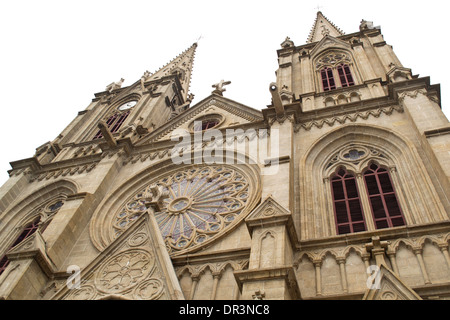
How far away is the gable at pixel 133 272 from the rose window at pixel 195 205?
144 cm

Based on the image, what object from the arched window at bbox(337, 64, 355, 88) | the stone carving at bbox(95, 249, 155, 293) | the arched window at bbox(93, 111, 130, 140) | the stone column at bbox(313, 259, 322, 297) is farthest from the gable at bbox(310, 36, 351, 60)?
the stone carving at bbox(95, 249, 155, 293)

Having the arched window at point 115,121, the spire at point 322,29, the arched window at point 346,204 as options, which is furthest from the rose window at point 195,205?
the spire at point 322,29

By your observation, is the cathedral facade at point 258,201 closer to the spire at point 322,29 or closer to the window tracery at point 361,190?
the window tracery at point 361,190

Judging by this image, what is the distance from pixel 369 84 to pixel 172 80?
15347 millimetres

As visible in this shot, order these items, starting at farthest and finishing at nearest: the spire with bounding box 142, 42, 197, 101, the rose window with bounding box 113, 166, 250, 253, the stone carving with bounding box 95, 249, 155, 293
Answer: the spire with bounding box 142, 42, 197, 101, the rose window with bounding box 113, 166, 250, 253, the stone carving with bounding box 95, 249, 155, 293

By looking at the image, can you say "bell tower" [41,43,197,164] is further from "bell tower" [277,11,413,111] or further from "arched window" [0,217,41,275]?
"bell tower" [277,11,413,111]

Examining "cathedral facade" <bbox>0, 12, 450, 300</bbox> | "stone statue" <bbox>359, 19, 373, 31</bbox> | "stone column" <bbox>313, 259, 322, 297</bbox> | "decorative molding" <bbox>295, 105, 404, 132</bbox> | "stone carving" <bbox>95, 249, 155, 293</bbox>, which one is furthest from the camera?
"stone statue" <bbox>359, 19, 373, 31</bbox>

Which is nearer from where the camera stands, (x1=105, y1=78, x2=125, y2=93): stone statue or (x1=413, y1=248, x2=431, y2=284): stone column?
(x1=413, y1=248, x2=431, y2=284): stone column

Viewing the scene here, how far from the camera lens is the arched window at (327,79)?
2082 centimetres

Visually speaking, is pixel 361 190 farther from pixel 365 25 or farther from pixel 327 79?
pixel 365 25

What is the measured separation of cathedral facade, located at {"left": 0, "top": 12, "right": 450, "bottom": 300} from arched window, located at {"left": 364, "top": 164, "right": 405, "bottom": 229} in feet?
0.14

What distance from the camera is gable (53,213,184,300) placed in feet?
32.9

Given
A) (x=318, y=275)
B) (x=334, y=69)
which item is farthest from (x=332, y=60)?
(x=318, y=275)
